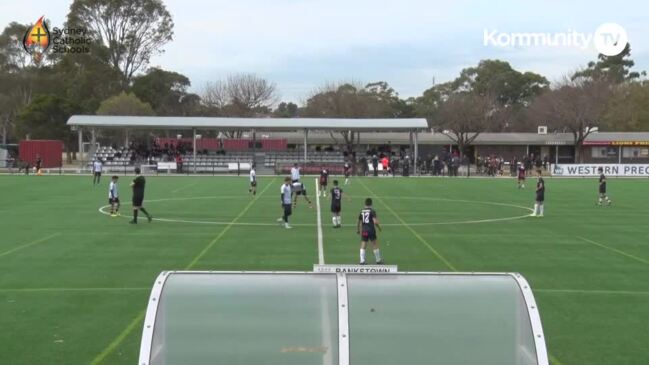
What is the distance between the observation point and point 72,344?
9273mm

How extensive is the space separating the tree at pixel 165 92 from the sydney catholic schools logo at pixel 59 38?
28.1ft

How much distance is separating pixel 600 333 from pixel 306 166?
52.2m

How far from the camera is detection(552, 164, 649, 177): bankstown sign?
61.3 meters

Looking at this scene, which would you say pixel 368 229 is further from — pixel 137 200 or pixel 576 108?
pixel 576 108

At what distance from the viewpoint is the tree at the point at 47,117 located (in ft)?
269

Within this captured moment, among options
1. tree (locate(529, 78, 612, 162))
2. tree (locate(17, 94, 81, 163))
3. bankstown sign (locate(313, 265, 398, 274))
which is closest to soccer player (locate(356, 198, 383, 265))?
bankstown sign (locate(313, 265, 398, 274))

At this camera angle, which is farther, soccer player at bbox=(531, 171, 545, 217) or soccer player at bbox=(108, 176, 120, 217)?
soccer player at bbox=(531, 171, 545, 217)

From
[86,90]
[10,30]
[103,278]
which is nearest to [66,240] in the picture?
[103,278]

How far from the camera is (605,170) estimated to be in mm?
61906

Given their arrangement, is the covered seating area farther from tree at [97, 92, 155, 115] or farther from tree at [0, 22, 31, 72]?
tree at [0, 22, 31, 72]

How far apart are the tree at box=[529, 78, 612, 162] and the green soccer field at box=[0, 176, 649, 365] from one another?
151ft

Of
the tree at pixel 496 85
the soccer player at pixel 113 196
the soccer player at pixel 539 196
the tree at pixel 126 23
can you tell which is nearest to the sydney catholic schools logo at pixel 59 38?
the tree at pixel 126 23

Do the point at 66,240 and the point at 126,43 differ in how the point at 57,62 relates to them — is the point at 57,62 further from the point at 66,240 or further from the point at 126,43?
the point at 66,240

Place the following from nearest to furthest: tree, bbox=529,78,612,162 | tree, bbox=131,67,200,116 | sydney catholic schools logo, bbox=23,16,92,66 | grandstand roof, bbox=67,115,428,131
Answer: grandstand roof, bbox=67,115,428,131, tree, bbox=529,78,612,162, sydney catholic schools logo, bbox=23,16,92,66, tree, bbox=131,67,200,116
